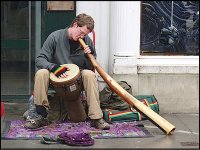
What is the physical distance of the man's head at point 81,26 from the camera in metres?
5.66

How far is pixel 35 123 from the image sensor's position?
5574 mm

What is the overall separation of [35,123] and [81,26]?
118 cm

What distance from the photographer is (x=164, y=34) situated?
695 cm

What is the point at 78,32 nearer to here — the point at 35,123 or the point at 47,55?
the point at 47,55

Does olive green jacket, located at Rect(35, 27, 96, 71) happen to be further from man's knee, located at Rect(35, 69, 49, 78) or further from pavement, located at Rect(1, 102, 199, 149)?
pavement, located at Rect(1, 102, 199, 149)

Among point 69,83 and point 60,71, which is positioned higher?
point 60,71

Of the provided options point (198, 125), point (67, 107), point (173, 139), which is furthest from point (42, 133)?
point (198, 125)

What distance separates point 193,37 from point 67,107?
2.13m

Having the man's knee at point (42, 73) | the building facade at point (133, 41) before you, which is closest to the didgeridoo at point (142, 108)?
the man's knee at point (42, 73)

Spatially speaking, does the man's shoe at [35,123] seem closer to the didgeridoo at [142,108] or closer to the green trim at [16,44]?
the didgeridoo at [142,108]

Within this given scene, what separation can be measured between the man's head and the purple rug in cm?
99

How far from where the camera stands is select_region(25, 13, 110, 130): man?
5.49 m

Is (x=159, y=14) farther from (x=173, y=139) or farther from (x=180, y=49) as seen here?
(x=173, y=139)

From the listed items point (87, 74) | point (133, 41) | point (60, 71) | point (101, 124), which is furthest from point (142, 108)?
point (133, 41)
